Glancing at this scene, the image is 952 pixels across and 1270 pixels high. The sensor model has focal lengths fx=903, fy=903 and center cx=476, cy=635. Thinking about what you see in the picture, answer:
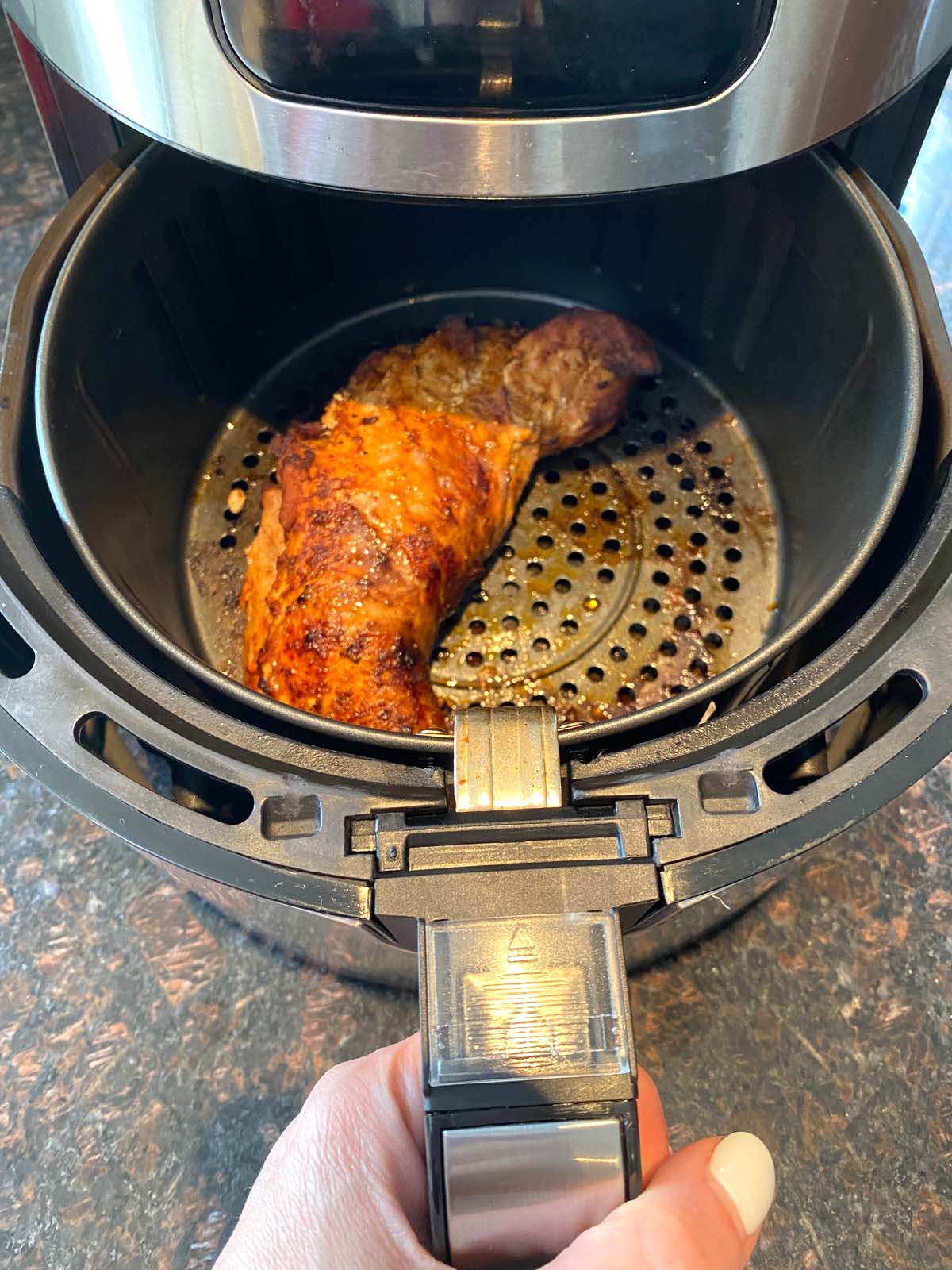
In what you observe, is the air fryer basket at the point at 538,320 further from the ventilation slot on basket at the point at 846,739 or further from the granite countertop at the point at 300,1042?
the granite countertop at the point at 300,1042

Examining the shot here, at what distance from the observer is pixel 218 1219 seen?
0.65 meters

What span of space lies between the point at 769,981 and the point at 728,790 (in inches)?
13.1

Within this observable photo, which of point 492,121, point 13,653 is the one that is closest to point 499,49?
point 492,121

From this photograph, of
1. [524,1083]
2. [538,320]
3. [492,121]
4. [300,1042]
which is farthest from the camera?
[538,320]

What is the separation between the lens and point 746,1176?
1.56 feet

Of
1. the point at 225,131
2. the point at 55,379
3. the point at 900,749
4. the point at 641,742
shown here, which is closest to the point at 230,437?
the point at 55,379

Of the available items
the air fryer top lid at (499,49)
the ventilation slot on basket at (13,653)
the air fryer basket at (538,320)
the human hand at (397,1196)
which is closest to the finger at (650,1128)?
the human hand at (397,1196)

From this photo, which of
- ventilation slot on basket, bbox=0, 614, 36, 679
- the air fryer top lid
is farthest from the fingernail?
the air fryer top lid

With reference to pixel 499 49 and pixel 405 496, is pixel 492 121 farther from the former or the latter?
pixel 405 496

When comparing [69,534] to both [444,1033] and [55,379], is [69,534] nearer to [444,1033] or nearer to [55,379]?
[55,379]

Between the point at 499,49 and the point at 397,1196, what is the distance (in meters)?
0.63

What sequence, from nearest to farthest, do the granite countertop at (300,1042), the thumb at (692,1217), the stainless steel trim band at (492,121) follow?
the thumb at (692,1217) < the stainless steel trim band at (492,121) < the granite countertop at (300,1042)

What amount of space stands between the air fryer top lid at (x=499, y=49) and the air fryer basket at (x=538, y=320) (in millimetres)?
201

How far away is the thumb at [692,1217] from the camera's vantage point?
0.40 meters
